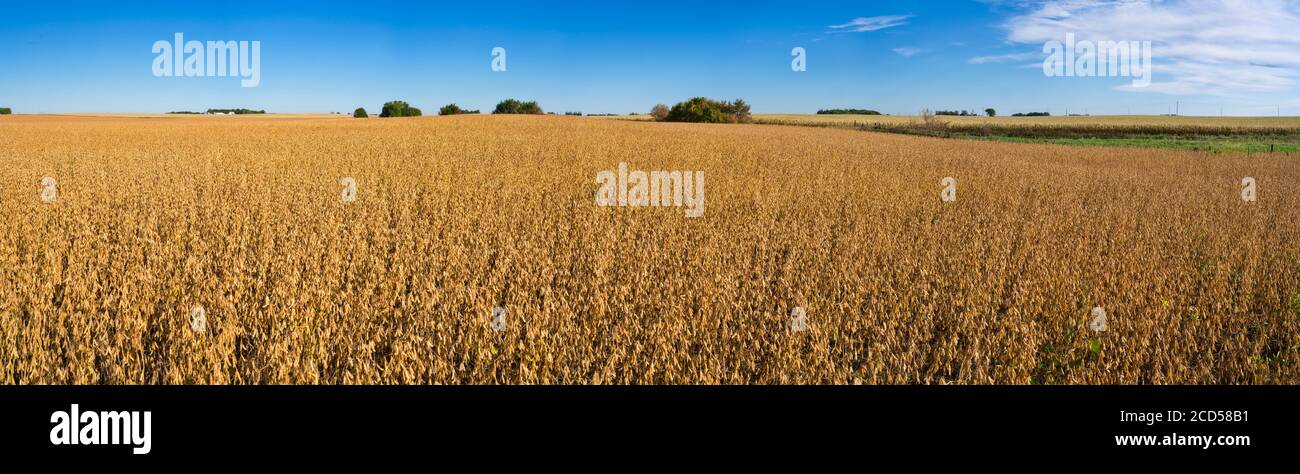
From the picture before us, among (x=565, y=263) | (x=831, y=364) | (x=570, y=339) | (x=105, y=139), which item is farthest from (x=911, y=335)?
(x=105, y=139)

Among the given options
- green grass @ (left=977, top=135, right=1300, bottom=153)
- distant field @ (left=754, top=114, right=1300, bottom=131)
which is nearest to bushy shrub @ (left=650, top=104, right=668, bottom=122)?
distant field @ (left=754, top=114, right=1300, bottom=131)

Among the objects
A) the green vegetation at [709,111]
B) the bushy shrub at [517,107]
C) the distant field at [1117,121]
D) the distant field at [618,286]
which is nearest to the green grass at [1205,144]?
the distant field at [1117,121]

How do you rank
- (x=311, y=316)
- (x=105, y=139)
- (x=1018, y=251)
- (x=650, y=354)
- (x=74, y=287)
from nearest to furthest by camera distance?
(x=650, y=354)
(x=311, y=316)
(x=74, y=287)
(x=1018, y=251)
(x=105, y=139)

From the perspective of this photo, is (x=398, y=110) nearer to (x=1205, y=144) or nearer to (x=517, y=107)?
(x=517, y=107)

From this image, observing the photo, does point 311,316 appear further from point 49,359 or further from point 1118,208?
point 1118,208

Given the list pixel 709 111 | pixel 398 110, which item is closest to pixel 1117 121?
pixel 709 111

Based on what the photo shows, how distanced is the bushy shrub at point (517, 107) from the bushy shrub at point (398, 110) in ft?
29.6

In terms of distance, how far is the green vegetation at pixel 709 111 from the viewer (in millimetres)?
70750

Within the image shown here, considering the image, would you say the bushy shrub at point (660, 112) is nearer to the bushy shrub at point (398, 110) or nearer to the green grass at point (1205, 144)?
the bushy shrub at point (398, 110)

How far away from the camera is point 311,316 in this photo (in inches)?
164

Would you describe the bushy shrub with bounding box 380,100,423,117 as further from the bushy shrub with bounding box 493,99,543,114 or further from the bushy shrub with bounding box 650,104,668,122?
the bushy shrub with bounding box 650,104,668,122

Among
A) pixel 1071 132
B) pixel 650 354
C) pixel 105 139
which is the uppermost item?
pixel 1071 132

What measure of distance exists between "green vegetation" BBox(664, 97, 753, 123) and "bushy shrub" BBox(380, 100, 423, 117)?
29265 mm

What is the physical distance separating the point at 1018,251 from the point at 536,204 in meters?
5.43
